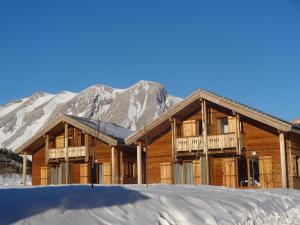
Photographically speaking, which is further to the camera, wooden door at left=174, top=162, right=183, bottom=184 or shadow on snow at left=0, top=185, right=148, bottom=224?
wooden door at left=174, top=162, right=183, bottom=184

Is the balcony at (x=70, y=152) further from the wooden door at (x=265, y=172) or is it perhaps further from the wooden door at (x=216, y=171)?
the wooden door at (x=265, y=172)

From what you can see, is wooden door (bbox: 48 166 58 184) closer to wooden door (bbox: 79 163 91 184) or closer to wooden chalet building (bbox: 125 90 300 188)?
wooden door (bbox: 79 163 91 184)

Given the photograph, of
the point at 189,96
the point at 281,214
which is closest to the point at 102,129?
the point at 189,96

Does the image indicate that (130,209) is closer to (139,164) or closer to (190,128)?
(190,128)

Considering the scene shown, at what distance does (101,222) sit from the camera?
9.87 meters

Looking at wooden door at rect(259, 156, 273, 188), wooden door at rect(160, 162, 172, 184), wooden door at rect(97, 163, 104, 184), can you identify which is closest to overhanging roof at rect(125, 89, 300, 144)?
wooden door at rect(259, 156, 273, 188)

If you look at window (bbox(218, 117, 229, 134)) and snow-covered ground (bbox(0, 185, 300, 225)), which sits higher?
window (bbox(218, 117, 229, 134))

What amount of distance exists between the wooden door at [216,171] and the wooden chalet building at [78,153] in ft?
22.9

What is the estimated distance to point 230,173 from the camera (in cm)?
2866

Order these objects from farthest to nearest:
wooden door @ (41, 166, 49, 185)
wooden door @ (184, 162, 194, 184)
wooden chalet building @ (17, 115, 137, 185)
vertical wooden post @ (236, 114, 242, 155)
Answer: wooden door @ (41, 166, 49, 185)
wooden chalet building @ (17, 115, 137, 185)
wooden door @ (184, 162, 194, 184)
vertical wooden post @ (236, 114, 242, 155)

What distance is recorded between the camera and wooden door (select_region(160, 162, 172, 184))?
30.9 m

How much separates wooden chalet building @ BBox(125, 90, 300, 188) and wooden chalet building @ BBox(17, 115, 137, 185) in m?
3.22

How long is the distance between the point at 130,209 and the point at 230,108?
18.0 meters

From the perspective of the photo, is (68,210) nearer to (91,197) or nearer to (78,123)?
(91,197)
